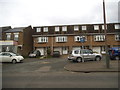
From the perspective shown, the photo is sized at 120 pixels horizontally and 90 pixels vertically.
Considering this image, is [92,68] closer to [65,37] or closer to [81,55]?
[81,55]

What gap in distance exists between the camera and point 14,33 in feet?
118

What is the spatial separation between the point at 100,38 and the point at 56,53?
11.9 meters

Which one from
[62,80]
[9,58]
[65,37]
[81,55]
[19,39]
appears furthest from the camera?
[65,37]

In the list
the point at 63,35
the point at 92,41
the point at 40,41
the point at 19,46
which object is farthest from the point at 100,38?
the point at 19,46

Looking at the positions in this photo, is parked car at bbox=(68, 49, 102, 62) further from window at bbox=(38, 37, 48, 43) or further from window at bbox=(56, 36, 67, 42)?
window at bbox=(38, 37, 48, 43)

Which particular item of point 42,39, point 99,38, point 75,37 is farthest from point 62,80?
point 42,39

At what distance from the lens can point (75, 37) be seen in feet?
120

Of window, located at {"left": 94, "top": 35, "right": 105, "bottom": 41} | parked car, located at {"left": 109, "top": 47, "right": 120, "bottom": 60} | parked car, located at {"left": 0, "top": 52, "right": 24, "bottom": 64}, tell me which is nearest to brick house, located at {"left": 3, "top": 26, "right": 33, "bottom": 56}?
parked car, located at {"left": 0, "top": 52, "right": 24, "bottom": 64}

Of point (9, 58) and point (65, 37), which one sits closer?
point (9, 58)

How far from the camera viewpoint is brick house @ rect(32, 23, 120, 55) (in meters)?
35.7

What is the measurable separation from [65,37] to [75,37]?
2.51m

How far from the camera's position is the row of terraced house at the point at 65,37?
35625 millimetres

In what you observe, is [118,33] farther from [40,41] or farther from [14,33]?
[14,33]

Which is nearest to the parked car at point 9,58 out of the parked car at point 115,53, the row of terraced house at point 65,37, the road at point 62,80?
the road at point 62,80
